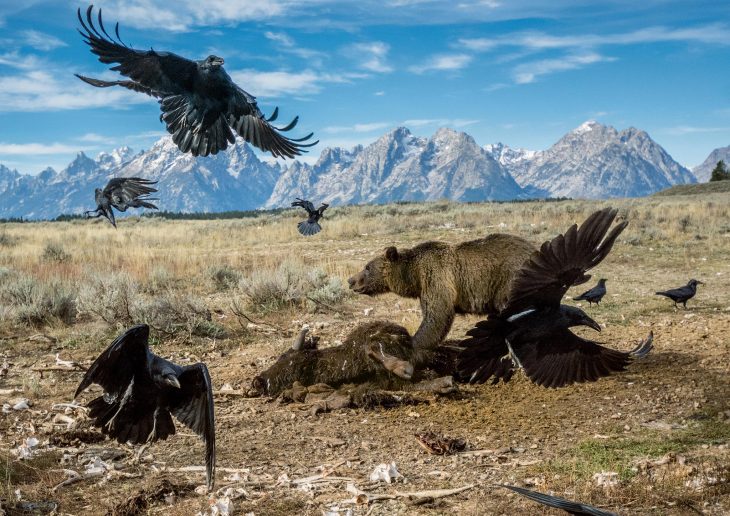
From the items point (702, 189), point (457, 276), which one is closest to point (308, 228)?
point (457, 276)

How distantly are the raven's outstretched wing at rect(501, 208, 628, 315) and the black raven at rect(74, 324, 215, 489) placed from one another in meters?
2.13

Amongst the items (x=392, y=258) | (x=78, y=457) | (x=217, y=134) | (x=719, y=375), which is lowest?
(x=78, y=457)

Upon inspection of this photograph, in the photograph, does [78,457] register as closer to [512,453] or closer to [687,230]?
[512,453]

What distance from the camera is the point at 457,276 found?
20.2 feet

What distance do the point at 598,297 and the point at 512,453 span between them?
5.66m

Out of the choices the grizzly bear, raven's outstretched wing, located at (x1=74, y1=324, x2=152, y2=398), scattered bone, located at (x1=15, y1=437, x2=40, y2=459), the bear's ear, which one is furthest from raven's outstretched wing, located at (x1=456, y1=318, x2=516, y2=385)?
scattered bone, located at (x1=15, y1=437, x2=40, y2=459)

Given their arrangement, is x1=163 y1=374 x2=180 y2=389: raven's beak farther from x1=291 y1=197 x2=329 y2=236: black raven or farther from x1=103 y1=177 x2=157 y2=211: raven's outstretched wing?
x1=291 y1=197 x2=329 y2=236: black raven

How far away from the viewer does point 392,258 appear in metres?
6.64

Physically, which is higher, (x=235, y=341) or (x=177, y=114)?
(x=177, y=114)

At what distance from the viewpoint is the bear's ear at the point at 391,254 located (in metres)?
6.55

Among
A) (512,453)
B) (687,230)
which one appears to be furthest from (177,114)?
(687,230)

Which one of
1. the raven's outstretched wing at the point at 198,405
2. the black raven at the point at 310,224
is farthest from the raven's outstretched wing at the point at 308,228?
the raven's outstretched wing at the point at 198,405

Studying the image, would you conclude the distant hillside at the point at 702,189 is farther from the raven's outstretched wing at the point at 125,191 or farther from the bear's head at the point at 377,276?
the raven's outstretched wing at the point at 125,191

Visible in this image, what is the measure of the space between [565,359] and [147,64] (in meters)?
3.78
